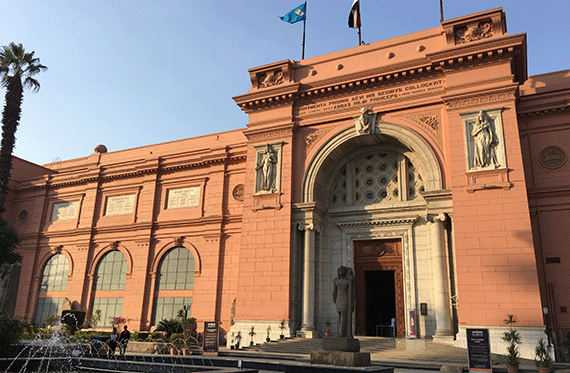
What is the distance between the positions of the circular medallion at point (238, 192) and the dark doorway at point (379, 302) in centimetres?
816

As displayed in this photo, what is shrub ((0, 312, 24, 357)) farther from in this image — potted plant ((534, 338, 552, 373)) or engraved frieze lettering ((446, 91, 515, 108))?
engraved frieze lettering ((446, 91, 515, 108))

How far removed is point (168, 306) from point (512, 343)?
59.2 ft

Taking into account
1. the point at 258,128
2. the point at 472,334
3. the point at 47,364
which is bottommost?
the point at 47,364

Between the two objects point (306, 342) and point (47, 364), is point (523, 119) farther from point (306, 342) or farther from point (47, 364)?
point (47, 364)

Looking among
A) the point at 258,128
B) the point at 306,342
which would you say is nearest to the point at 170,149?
the point at 258,128

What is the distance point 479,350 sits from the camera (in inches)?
484

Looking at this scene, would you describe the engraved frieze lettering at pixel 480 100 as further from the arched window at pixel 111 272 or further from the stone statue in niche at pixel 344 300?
the arched window at pixel 111 272

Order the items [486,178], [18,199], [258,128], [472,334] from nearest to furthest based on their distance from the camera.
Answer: [472,334], [486,178], [258,128], [18,199]

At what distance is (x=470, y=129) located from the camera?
18.5m

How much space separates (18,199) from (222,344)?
68.6 feet

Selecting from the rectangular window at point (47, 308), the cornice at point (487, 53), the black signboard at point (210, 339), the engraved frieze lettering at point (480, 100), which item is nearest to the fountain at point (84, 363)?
the black signboard at point (210, 339)

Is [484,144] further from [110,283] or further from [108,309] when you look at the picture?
[108,309]

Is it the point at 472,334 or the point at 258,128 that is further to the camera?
the point at 258,128

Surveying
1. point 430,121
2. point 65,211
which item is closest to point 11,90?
point 65,211
